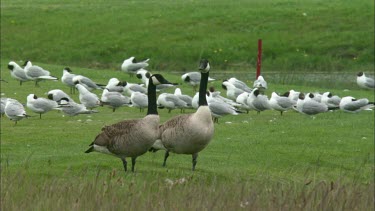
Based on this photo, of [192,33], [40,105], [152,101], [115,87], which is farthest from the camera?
[192,33]

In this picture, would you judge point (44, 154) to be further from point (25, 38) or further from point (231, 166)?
point (25, 38)

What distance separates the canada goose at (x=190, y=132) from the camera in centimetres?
1517

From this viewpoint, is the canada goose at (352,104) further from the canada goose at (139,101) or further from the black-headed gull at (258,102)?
the canada goose at (139,101)

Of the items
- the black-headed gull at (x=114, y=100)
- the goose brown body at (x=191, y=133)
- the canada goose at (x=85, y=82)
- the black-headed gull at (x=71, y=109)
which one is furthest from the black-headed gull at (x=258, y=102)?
the goose brown body at (x=191, y=133)

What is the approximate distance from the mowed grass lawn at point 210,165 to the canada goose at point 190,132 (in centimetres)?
35

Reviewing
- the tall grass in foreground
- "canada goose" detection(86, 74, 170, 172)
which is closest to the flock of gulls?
"canada goose" detection(86, 74, 170, 172)

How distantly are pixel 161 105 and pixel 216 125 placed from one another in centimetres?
246

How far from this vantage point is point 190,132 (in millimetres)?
15188

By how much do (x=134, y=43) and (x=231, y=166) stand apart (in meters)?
24.6

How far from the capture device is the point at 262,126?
70.9 feet

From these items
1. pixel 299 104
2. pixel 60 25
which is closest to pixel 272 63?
pixel 60 25

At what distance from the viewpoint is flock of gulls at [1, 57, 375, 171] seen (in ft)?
48.9

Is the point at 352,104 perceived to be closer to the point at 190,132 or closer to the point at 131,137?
the point at 190,132

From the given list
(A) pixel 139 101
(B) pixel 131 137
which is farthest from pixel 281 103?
(B) pixel 131 137
